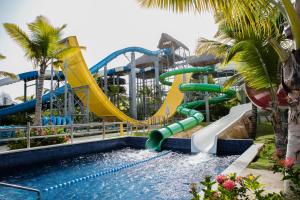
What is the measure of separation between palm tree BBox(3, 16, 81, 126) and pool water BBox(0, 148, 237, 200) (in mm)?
3462

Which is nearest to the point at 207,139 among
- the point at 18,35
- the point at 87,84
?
the point at 18,35

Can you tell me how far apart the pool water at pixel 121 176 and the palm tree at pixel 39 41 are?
11.4 ft

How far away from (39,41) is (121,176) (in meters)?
7.03

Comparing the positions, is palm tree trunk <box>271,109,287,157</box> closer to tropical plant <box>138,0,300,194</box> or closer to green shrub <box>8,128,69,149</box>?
tropical plant <box>138,0,300,194</box>

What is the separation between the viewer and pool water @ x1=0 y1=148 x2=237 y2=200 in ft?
19.7

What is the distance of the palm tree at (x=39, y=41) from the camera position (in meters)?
11.1

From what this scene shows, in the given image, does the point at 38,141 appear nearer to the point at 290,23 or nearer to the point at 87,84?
the point at 290,23

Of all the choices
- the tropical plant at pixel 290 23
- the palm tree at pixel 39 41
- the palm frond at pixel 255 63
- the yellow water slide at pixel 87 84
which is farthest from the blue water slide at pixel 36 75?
the tropical plant at pixel 290 23

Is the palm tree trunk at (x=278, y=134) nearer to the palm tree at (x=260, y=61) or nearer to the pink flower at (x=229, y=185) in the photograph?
the palm tree at (x=260, y=61)

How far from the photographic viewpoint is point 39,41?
1123 cm

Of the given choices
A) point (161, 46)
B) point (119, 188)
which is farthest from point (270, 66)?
point (161, 46)

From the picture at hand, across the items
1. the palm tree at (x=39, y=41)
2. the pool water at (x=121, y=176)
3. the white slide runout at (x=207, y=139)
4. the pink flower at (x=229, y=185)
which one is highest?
the palm tree at (x=39, y=41)

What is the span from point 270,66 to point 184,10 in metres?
4.18

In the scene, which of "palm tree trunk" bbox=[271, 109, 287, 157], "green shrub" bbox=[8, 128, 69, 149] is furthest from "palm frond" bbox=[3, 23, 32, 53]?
A: "palm tree trunk" bbox=[271, 109, 287, 157]
